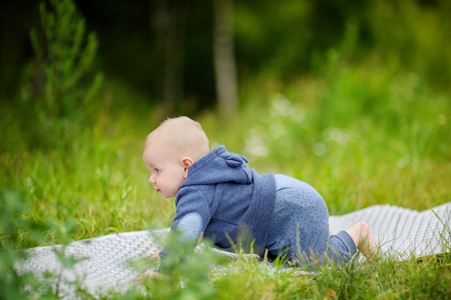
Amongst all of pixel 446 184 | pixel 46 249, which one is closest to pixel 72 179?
pixel 46 249

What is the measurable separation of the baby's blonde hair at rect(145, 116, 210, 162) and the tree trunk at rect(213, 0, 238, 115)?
5666 mm

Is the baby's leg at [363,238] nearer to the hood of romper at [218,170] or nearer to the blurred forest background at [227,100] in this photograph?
the hood of romper at [218,170]

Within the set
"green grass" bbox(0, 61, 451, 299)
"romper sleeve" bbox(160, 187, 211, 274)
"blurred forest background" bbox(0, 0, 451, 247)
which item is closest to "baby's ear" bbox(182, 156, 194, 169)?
"romper sleeve" bbox(160, 187, 211, 274)

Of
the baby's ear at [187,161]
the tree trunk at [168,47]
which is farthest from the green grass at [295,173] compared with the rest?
the tree trunk at [168,47]

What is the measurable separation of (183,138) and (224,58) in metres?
6.24

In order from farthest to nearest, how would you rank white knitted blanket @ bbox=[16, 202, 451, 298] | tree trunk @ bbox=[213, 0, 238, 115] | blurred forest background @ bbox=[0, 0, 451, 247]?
1. tree trunk @ bbox=[213, 0, 238, 115]
2. blurred forest background @ bbox=[0, 0, 451, 247]
3. white knitted blanket @ bbox=[16, 202, 451, 298]

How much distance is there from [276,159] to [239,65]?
287 inches

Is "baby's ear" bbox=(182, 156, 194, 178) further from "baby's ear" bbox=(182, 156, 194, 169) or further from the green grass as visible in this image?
the green grass

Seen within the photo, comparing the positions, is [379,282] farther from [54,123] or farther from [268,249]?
[54,123]

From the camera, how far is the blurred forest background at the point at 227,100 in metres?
2.81

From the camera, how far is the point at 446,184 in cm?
298

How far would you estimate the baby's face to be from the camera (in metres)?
1.81

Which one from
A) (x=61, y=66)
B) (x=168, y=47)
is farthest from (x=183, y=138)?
(x=168, y=47)

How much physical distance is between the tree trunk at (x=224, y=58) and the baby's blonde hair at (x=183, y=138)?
567 cm
